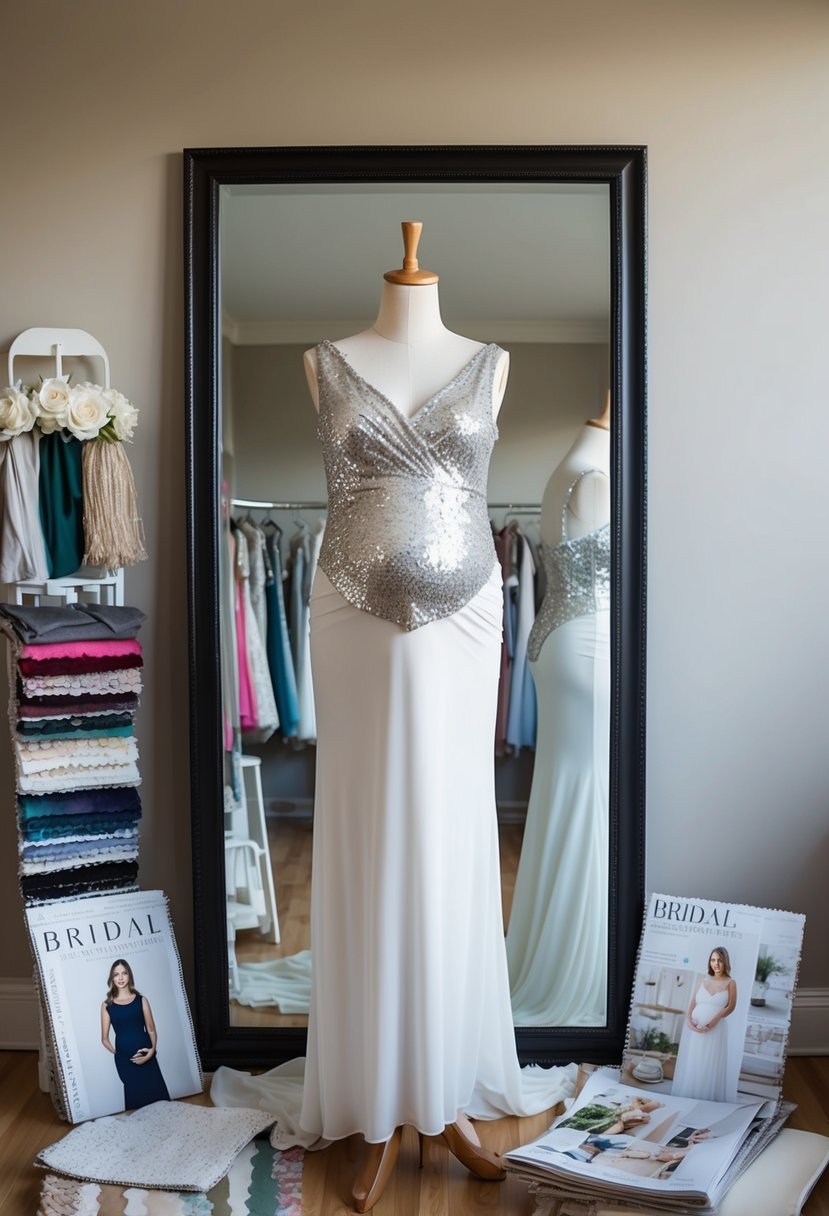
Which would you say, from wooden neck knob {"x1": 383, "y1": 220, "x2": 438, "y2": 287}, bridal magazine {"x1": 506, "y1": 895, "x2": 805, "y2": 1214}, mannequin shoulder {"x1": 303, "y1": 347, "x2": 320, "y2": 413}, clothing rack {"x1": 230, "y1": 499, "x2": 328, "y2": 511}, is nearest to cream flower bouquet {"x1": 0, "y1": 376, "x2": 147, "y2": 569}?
clothing rack {"x1": 230, "y1": 499, "x2": 328, "y2": 511}

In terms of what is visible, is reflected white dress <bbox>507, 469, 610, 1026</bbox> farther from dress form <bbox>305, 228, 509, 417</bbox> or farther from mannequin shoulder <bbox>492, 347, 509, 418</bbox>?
dress form <bbox>305, 228, 509, 417</bbox>

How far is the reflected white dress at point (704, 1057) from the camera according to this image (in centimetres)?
261

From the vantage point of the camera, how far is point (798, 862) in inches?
114

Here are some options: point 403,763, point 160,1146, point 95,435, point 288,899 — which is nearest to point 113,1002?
point 160,1146

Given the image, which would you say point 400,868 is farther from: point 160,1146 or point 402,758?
point 160,1146

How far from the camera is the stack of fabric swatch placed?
2566 millimetres

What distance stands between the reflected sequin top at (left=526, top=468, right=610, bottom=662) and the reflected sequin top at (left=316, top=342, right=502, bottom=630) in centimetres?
46

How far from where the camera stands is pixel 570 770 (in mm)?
2836

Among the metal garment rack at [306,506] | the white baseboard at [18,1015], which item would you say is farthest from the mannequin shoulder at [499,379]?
the white baseboard at [18,1015]

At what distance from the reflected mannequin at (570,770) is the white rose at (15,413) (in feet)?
3.98

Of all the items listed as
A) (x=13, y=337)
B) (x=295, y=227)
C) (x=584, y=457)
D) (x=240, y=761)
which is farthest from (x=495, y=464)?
(x=13, y=337)

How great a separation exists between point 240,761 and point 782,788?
1359 mm

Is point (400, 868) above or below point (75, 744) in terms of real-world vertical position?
below

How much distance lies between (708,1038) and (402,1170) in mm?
768
